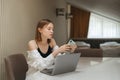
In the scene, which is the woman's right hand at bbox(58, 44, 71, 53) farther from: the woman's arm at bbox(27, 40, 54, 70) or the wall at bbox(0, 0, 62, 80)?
the wall at bbox(0, 0, 62, 80)

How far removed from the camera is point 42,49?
72.9 inches

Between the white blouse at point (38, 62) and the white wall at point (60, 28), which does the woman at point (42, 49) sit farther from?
the white wall at point (60, 28)

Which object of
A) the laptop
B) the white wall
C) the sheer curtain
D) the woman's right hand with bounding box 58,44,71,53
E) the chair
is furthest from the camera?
the sheer curtain

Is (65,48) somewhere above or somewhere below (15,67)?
above

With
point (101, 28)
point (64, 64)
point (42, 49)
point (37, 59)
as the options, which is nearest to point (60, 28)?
point (101, 28)

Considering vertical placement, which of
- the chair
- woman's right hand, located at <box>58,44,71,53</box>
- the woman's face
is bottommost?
the chair

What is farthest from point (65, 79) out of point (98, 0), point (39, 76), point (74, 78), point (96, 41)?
point (96, 41)

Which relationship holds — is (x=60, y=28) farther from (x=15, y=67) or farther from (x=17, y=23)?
(x=15, y=67)

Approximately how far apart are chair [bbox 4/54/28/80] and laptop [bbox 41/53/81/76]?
39 cm

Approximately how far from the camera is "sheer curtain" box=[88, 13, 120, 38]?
20.6 feet

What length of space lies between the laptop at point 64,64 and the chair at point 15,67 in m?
0.39

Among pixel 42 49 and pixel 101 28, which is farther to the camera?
pixel 101 28

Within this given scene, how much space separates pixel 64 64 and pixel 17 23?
1208 mm

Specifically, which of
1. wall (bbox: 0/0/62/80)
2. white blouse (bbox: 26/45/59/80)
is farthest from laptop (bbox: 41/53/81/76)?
wall (bbox: 0/0/62/80)
